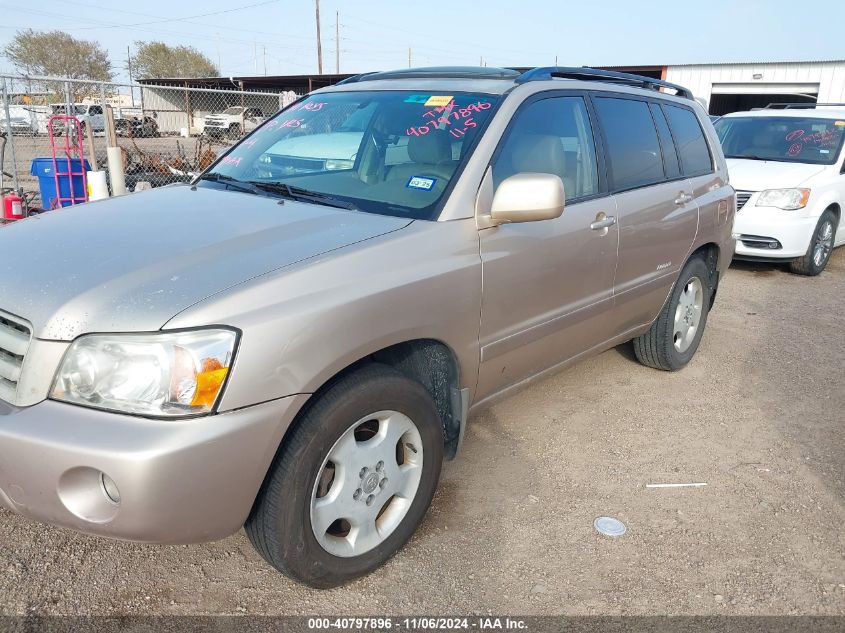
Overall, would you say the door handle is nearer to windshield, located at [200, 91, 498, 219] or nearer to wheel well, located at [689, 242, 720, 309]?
windshield, located at [200, 91, 498, 219]

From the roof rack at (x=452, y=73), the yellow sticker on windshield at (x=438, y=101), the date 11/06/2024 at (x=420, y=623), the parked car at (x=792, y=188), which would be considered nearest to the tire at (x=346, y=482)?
the date 11/06/2024 at (x=420, y=623)

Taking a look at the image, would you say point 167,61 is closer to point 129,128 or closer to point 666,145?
point 129,128

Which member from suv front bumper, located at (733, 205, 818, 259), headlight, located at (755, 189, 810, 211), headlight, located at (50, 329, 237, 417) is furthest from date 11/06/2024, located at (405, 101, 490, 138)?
headlight, located at (755, 189, 810, 211)

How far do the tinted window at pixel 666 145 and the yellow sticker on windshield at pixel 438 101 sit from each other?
1.59 meters

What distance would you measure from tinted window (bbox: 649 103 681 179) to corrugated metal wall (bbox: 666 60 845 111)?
22100 millimetres

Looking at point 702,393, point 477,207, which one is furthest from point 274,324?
point 702,393

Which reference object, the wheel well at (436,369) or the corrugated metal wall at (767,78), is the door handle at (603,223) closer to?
the wheel well at (436,369)

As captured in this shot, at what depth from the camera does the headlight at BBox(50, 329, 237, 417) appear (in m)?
1.93

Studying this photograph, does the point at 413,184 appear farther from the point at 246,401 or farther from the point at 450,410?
the point at 246,401

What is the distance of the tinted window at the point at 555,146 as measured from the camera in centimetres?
301

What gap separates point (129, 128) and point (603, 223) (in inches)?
580

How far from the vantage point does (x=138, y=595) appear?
2.44m

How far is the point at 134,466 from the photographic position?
72.6 inches

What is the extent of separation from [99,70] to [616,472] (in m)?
56.6
